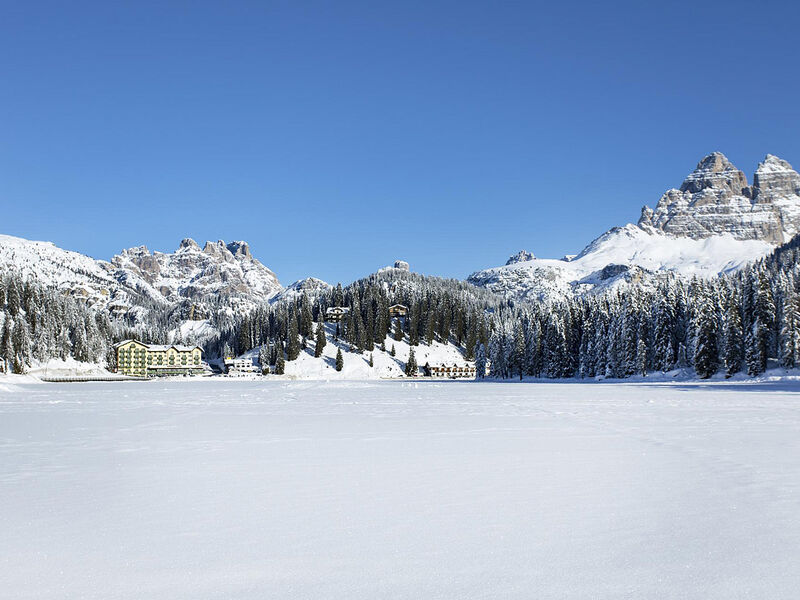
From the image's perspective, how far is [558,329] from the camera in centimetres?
11894

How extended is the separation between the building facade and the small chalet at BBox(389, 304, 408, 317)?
62876mm

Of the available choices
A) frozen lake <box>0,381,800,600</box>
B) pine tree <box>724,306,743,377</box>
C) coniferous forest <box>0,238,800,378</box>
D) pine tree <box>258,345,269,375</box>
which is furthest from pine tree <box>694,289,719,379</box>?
pine tree <box>258,345,269,375</box>

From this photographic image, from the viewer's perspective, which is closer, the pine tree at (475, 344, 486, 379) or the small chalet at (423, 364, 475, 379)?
the pine tree at (475, 344, 486, 379)

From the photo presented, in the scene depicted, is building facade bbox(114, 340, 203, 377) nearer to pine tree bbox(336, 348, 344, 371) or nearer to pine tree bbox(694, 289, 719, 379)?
pine tree bbox(336, 348, 344, 371)

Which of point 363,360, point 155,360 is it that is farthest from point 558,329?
point 155,360

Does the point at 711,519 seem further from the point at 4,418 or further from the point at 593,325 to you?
the point at 593,325

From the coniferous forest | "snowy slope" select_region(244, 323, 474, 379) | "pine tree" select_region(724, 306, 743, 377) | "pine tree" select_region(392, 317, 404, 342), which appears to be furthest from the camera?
"pine tree" select_region(392, 317, 404, 342)

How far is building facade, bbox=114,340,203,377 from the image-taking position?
18325cm

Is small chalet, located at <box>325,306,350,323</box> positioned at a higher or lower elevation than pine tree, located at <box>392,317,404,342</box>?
higher

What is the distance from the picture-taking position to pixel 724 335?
8344cm

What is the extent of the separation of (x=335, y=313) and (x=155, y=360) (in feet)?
192

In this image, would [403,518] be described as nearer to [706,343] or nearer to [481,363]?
[706,343]

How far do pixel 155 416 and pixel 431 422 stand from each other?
50.7ft

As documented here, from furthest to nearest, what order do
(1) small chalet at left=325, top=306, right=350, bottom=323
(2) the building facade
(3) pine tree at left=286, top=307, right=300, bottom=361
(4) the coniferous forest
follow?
(1) small chalet at left=325, top=306, right=350, bottom=323, (2) the building facade, (3) pine tree at left=286, top=307, right=300, bottom=361, (4) the coniferous forest
